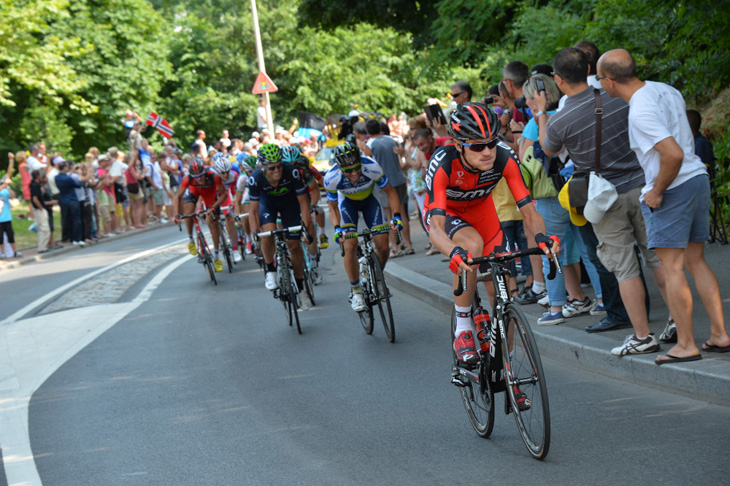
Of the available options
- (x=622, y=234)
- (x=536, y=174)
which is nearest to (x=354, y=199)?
(x=536, y=174)

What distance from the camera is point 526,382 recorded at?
5230 millimetres

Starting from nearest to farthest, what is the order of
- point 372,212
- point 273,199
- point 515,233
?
point 515,233 < point 372,212 < point 273,199

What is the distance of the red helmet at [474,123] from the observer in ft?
18.8

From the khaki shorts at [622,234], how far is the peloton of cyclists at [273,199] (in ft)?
16.5

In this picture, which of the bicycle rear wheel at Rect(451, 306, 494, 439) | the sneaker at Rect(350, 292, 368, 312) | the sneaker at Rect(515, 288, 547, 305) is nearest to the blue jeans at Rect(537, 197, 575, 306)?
the sneaker at Rect(515, 288, 547, 305)

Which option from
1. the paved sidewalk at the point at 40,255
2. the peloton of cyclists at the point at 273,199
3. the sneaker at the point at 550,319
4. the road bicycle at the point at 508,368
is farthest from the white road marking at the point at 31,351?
the paved sidewalk at the point at 40,255

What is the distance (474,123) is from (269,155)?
5.64 metres

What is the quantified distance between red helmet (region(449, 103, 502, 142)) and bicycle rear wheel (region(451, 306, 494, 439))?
119 cm

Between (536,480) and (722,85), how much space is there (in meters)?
7.65

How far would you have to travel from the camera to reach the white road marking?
6.82 meters

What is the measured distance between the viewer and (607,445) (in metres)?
5.43

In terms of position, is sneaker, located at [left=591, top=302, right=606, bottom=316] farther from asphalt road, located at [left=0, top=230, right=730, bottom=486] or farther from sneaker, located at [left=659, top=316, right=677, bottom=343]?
sneaker, located at [left=659, top=316, right=677, bottom=343]

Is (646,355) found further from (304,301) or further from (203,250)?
(203,250)

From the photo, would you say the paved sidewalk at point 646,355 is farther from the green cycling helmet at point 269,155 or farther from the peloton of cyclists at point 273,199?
the green cycling helmet at point 269,155
